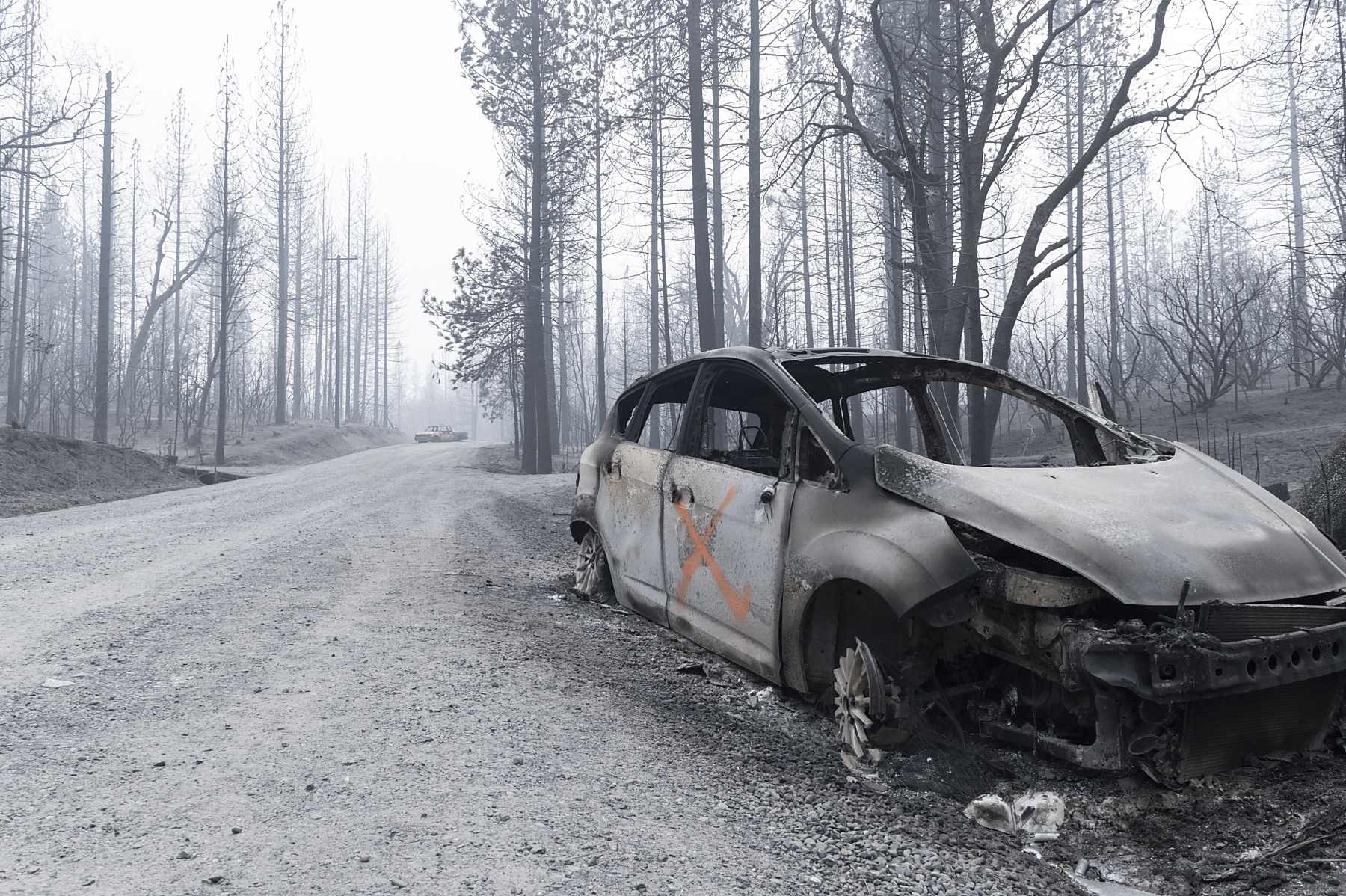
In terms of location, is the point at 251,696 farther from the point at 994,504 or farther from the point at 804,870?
the point at 994,504

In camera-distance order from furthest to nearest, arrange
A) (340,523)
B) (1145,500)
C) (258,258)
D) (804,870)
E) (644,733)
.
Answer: (258,258)
(340,523)
(644,733)
(1145,500)
(804,870)

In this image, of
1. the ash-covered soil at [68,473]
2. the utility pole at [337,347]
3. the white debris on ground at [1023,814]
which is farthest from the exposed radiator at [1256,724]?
the utility pole at [337,347]

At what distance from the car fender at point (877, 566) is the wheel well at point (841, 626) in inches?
1.2

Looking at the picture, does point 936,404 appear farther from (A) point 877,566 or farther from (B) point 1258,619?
(B) point 1258,619

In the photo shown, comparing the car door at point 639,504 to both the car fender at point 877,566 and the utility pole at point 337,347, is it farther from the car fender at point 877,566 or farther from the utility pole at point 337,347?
the utility pole at point 337,347

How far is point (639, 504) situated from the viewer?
5168 millimetres

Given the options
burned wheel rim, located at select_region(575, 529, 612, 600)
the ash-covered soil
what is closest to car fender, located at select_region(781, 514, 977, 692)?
burned wheel rim, located at select_region(575, 529, 612, 600)

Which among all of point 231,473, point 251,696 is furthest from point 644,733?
point 231,473

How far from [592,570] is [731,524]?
2157 millimetres

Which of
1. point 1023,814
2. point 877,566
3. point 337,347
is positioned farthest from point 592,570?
point 337,347

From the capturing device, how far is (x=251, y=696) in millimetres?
3877

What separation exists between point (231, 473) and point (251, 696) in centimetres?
2186

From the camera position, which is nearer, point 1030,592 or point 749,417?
point 1030,592

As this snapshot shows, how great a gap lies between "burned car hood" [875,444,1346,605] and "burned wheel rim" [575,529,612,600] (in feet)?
9.35
